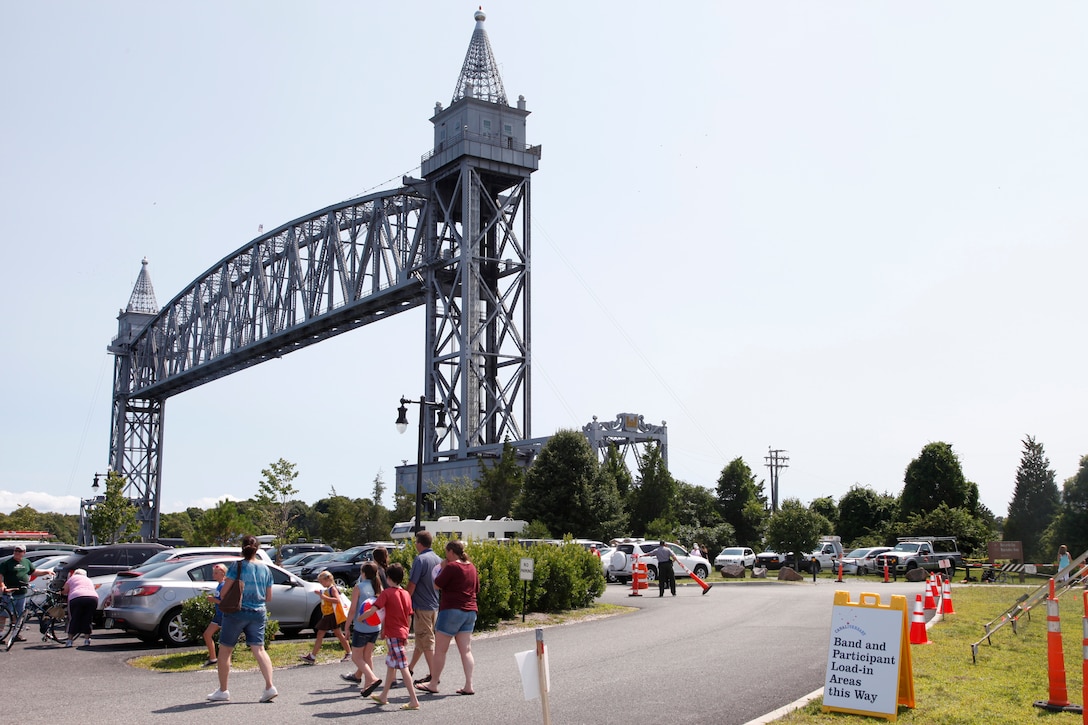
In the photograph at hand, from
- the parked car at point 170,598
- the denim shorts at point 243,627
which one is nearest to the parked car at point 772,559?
the parked car at point 170,598

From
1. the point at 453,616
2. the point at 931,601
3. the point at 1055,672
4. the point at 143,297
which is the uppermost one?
the point at 143,297

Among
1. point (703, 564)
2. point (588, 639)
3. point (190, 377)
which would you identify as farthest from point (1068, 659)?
point (190, 377)

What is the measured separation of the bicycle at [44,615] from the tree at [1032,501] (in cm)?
6265

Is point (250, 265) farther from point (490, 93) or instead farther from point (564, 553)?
point (564, 553)

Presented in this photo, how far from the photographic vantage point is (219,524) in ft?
192

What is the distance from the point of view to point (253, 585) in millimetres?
→ 11750

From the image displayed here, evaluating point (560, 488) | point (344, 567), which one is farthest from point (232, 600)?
point (560, 488)

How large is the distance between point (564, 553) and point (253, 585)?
13064 millimetres

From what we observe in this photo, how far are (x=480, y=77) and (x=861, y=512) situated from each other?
151ft

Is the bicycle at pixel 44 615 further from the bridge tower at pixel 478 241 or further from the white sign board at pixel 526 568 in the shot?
the bridge tower at pixel 478 241

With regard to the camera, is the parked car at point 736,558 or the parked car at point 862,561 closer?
the parked car at point 736,558

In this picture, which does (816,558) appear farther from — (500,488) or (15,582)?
(15,582)

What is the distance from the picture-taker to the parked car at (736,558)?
47.3m

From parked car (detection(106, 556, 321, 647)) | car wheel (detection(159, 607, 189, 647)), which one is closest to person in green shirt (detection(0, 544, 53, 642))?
parked car (detection(106, 556, 321, 647))
